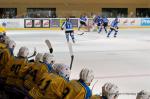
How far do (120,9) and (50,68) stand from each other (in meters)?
28.7

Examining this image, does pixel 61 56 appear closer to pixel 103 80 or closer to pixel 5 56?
pixel 103 80

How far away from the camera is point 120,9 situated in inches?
1277

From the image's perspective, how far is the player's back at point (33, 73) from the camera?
418 cm

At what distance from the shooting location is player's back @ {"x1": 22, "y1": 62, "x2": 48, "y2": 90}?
4180 millimetres

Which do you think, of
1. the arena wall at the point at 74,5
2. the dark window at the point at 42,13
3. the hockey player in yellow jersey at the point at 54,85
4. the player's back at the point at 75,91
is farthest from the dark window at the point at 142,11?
the player's back at the point at 75,91

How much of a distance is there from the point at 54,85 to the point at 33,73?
0.74m

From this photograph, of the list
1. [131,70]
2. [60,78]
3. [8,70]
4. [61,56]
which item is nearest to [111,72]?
[131,70]

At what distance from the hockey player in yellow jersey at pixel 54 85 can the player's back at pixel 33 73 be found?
0.36 m

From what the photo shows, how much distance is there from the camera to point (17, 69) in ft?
15.1

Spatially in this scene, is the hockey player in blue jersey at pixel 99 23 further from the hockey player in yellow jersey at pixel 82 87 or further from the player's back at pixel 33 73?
the hockey player in yellow jersey at pixel 82 87

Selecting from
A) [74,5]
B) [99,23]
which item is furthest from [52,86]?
[74,5]

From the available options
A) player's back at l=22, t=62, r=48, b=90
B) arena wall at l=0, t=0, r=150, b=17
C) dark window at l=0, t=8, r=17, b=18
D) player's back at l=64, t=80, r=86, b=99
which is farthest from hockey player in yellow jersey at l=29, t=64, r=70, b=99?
arena wall at l=0, t=0, r=150, b=17

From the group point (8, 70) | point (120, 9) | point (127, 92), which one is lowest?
point (127, 92)

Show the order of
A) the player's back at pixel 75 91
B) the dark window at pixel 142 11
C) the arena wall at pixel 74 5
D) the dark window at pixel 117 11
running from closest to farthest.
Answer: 1. the player's back at pixel 75 91
2. the arena wall at pixel 74 5
3. the dark window at pixel 117 11
4. the dark window at pixel 142 11
